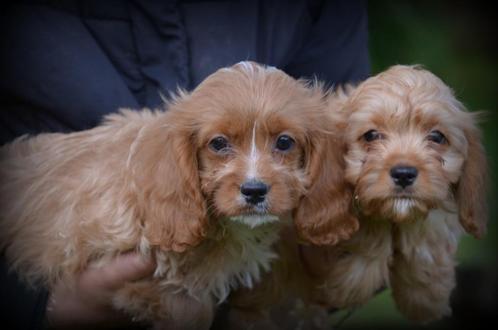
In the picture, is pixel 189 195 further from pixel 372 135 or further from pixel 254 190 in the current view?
pixel 372 135

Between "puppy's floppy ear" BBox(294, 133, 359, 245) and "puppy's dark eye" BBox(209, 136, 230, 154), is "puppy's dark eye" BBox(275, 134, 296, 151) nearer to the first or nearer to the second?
"puppy's floppy ear" BBox(294, 133, 359, 245)

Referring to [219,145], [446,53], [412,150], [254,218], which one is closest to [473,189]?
[412,150]

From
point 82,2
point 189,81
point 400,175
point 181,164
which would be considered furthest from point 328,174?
point 82,2

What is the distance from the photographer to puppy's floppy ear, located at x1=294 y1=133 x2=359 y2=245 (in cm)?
452

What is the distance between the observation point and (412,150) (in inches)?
174

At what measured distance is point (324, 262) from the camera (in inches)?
198

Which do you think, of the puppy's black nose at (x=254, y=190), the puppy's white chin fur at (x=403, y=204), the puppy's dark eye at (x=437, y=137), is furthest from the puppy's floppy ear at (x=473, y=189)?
the puppy's black nose at (x=254, y=190)

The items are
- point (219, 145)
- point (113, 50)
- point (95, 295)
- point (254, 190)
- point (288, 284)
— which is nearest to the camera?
point (254, 190)

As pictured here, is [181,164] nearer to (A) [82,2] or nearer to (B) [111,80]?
(B) [111,80]

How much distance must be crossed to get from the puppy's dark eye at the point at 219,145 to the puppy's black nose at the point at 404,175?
0.78m

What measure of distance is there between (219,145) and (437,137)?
1.05m

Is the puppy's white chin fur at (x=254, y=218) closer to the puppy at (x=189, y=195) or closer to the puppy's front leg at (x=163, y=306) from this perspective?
the puppy at (x=189, y=195)

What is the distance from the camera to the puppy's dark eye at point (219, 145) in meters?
4.43

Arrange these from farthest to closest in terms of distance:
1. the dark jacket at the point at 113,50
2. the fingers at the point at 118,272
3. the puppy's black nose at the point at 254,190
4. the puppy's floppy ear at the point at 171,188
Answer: the dark jacket at the point at 113,50, the fingers at the point at 118,272, the puppy's floppy ear at the point at 171,188, the puppy's black nose at the point at 254,190
